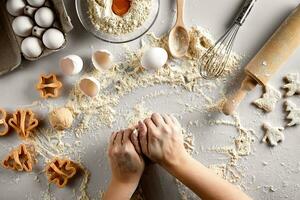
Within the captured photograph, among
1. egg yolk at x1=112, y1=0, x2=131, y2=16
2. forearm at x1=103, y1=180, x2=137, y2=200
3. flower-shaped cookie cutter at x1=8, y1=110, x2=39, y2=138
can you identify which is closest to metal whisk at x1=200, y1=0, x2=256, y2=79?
egg yolk at x1=112, y1=0, x2=131, y2=16

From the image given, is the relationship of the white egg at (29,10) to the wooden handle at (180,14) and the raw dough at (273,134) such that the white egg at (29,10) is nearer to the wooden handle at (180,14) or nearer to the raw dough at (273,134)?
the wooden handle at (180,14)

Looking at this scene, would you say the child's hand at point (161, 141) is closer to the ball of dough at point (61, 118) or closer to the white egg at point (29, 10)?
the ball of dough at point (61, 118)

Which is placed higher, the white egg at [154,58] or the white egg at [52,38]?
the white egg at [154,58]

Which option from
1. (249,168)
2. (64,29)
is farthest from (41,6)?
(249,168)

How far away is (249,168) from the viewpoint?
122 centimetres

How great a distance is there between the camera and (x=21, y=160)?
1240 mm

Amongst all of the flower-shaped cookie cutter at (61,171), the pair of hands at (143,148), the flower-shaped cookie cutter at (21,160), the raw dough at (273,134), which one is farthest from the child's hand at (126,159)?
the raw dough at (273,134)

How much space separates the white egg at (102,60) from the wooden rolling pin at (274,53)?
1.06 ft

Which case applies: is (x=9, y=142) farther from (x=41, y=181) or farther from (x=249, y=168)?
(x=249, y=168)

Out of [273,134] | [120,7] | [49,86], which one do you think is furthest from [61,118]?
[273,134]

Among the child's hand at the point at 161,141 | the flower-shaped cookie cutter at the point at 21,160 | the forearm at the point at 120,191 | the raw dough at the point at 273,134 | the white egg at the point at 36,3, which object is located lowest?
the flower-shaped cookie cutter at the point at 21,160

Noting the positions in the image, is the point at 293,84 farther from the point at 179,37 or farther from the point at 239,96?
the point at 179,37

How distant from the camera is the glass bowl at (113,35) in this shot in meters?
1.19

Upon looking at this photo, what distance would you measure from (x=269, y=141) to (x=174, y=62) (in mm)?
300
